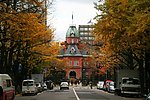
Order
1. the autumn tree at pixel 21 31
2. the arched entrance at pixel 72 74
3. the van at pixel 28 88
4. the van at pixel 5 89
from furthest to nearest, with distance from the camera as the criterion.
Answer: the arched entrance at pixel 72 74 < the van at pixel 28 88 < the autumn tree at pixel 21 31 < the van at pixel 5 89

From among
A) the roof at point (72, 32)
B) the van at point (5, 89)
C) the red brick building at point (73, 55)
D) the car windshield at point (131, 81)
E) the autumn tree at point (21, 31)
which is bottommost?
the van at point (5, 89)

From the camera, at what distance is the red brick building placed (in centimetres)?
15950

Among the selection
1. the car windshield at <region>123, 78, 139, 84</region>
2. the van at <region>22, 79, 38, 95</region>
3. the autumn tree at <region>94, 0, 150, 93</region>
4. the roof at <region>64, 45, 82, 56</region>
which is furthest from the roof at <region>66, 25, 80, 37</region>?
the autumn tree at <region>94, 0, 150, 93</region>

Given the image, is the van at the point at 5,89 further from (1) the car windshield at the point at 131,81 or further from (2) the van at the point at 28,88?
(1) the car windshield at the point at 131,81

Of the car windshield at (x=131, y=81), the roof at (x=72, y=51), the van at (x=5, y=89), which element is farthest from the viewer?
the roof at (x=72, y=51)

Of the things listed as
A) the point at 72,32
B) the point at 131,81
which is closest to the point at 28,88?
the point at 131,81

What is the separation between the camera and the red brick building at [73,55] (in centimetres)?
15950

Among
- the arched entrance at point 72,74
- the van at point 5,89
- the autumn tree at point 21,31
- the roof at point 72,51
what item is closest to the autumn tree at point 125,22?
the autumn tree at point 21,31

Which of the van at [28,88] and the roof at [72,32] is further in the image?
the roof at [72,32]

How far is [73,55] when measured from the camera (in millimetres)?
165500

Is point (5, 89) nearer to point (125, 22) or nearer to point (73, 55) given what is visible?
point (125, 22)

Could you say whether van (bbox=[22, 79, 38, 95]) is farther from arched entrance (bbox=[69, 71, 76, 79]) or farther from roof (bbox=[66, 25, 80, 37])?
roof (bbox=[66, 25, 80, 37])

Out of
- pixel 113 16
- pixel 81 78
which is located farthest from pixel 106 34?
pixel 81 78

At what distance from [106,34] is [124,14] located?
6052mm
